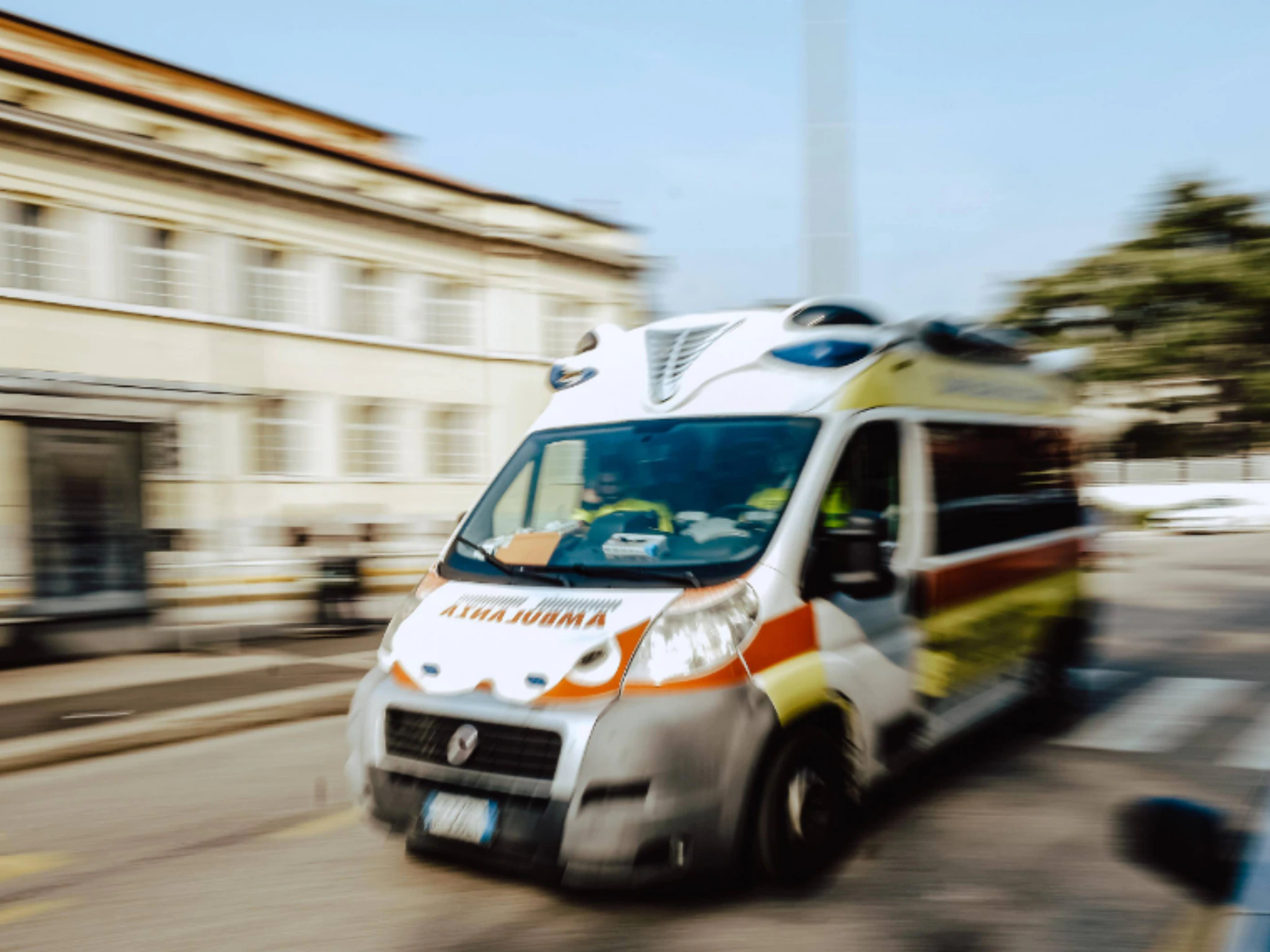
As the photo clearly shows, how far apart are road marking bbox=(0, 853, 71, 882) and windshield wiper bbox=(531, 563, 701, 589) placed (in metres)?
2.66

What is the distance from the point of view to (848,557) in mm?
4770

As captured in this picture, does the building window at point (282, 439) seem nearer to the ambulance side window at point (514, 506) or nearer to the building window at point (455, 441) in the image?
the building window at point (455, 441)

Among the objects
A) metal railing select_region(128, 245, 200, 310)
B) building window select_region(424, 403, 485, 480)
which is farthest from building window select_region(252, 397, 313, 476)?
building window select_region(424, 403, 485, 480)

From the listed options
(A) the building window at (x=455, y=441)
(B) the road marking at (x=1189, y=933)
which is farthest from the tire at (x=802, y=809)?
(A) the building window at (x=455, y=441)

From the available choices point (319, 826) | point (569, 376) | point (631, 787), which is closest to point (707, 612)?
point (631, 787)

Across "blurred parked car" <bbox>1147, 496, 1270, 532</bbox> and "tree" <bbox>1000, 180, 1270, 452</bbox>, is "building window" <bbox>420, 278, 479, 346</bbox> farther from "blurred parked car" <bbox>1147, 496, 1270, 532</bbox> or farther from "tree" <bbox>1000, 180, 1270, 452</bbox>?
"blurred parked car" <bbox>1147, 496, 1270, 532</bbox>

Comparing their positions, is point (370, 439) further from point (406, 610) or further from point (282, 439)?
point (406, 610)

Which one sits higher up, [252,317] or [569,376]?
[252,317]

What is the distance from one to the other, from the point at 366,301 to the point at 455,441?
14.8 feet

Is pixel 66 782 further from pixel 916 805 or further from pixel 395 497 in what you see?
pixel 395 497

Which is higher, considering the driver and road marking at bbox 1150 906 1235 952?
the driver

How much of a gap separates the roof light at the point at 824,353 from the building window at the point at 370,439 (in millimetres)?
24893

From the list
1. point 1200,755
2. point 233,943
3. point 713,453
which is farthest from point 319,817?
point 1200,755

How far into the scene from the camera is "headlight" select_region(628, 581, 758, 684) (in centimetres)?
422
